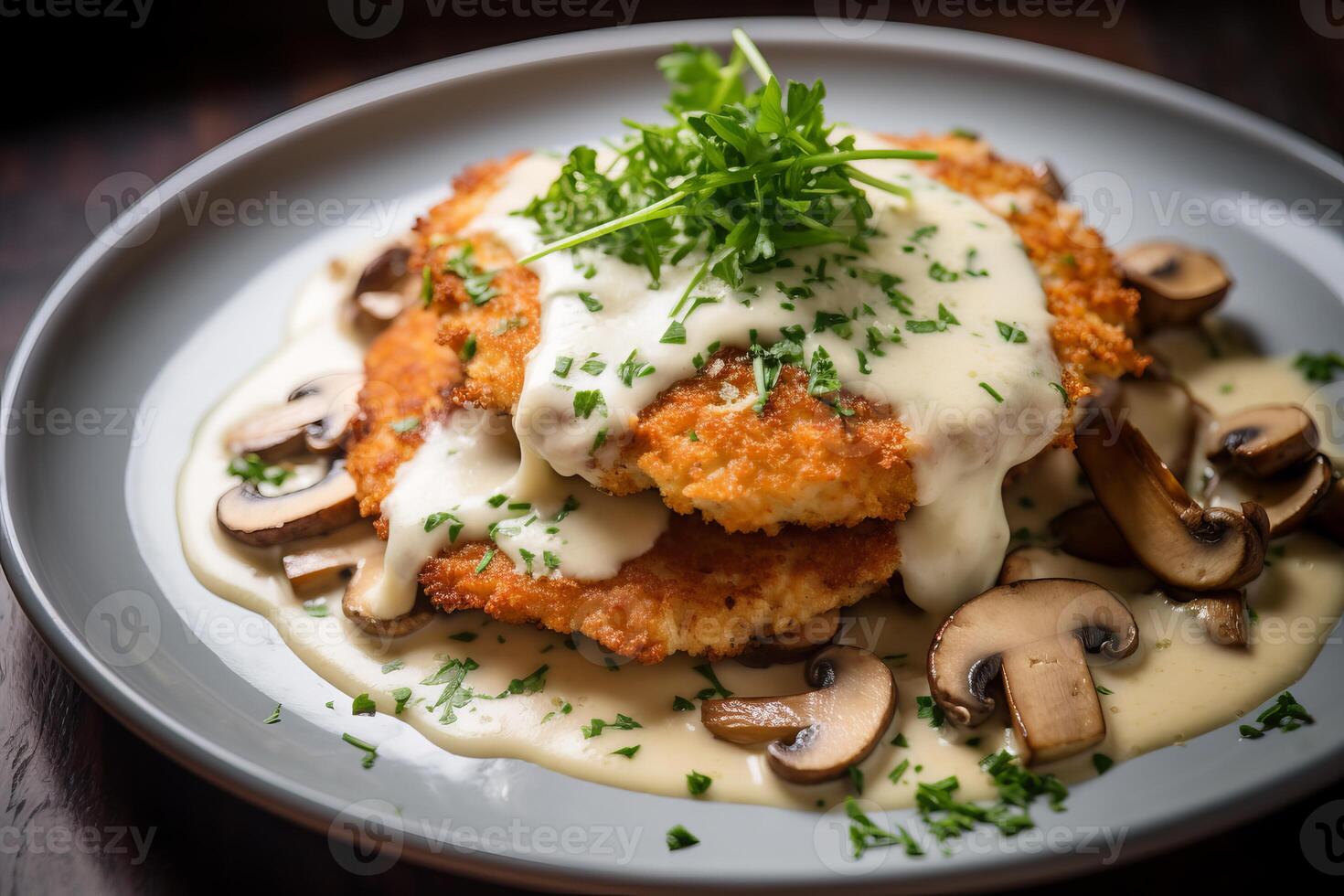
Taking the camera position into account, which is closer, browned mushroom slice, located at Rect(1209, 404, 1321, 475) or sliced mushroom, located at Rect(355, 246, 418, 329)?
browned mushroom slice, located at Rect(1209, 404, 1321, 475)

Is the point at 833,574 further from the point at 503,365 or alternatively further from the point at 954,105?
the point at 954,105

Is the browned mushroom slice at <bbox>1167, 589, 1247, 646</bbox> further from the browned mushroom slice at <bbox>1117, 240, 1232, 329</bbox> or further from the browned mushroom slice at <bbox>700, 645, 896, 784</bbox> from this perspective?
the browned mushroom slice at <bbox>1117, 240, 1232, 329</bbox>

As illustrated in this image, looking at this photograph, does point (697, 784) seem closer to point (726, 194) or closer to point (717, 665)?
point (717, 665)

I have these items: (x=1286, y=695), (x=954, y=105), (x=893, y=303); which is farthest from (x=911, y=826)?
(x=954, y=105)

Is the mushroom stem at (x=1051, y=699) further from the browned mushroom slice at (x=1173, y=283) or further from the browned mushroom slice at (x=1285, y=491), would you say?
the browned mushroom slice at (x=1173, y=283)

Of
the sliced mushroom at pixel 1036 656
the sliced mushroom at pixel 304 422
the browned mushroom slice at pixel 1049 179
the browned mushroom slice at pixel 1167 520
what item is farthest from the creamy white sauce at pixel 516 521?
the browned mushroom slice at pixel 1049 179

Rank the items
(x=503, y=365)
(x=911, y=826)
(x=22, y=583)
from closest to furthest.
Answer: (x=911, y=826)
(x=22, y=583)
(x=503, y=365)

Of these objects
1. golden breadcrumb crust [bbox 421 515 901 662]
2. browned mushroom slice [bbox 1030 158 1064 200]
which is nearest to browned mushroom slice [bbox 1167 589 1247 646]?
golden breadcrumb crust [bbox 421 515 901 662]
